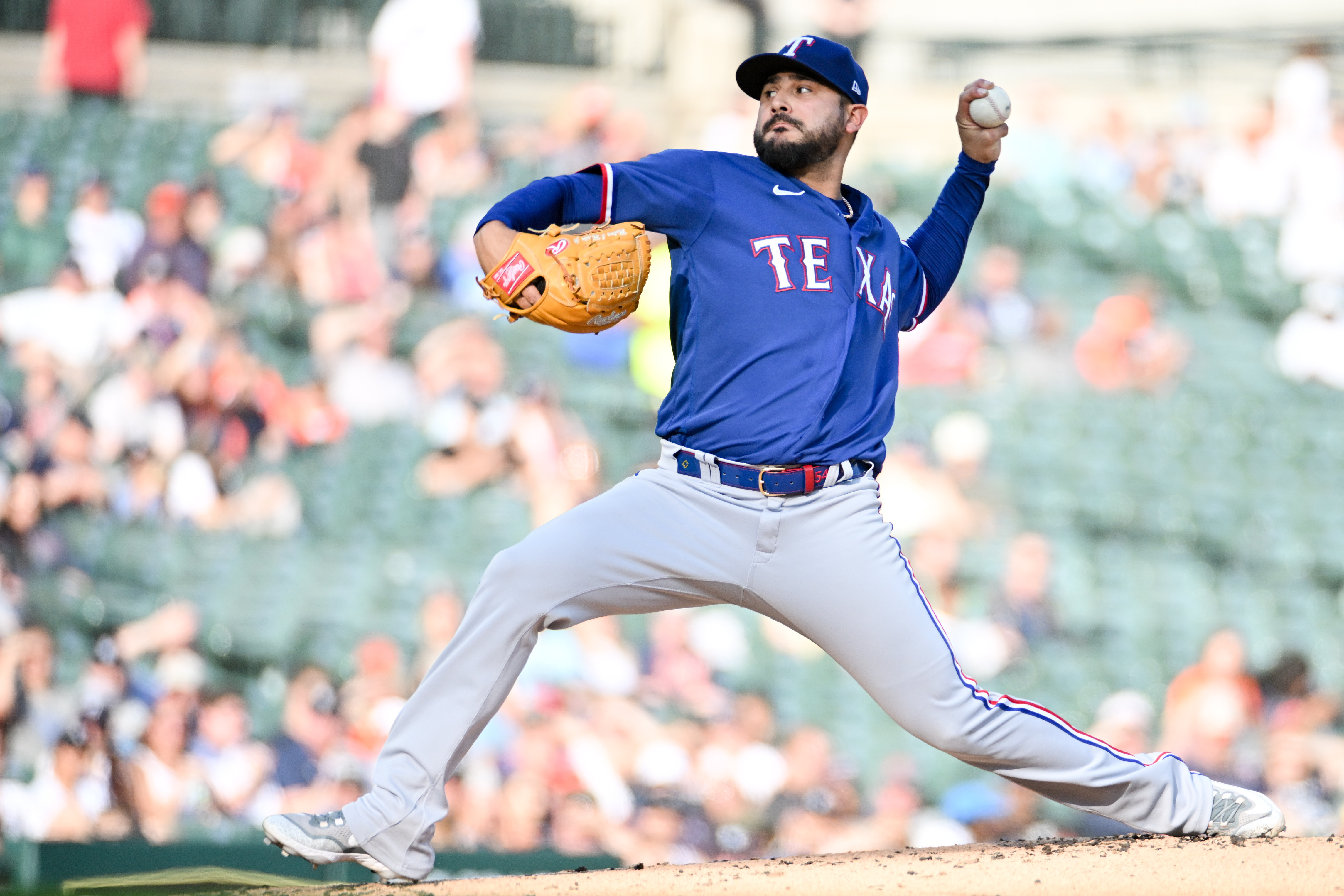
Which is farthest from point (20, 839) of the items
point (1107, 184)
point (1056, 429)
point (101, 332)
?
point (1107, 184)

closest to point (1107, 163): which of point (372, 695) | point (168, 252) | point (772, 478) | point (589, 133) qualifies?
point (589, 133)

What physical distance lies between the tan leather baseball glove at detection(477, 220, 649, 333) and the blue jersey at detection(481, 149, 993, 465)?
0.05 metres

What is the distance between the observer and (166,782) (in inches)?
181

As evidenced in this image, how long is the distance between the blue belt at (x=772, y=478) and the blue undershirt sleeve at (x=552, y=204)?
455 mm

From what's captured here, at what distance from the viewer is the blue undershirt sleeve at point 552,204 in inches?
76.1

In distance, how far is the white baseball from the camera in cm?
232

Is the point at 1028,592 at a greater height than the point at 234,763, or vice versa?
the point at 1028,592

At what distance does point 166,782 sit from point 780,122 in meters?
3.66

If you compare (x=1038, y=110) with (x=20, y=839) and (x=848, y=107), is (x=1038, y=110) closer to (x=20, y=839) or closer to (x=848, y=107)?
(x=848, y=107)

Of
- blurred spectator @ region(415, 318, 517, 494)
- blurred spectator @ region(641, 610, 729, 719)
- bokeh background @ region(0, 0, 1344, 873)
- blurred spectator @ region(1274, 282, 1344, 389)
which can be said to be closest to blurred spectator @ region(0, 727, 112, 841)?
bokeh background @ region(0, 0, 1344, 873)

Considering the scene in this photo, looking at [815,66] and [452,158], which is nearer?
[815,66]

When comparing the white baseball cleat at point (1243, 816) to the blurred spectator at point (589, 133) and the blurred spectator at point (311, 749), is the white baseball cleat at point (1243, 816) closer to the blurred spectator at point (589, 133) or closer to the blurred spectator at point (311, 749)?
the blurred spectator at point (311, 749)

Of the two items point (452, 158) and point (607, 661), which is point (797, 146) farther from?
point (452, 158)

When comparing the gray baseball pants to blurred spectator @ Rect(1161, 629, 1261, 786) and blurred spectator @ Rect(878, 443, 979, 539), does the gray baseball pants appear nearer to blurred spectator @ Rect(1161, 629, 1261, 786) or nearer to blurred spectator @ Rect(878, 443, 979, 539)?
blurred spectator @ Rect(1161, 629, 1261, 786)
